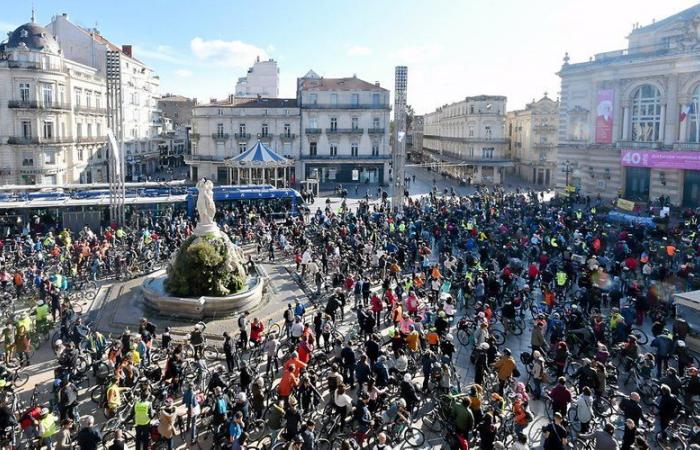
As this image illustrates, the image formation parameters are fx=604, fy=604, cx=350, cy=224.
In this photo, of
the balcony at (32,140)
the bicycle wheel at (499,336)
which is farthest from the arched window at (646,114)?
the balcony at (32,140)

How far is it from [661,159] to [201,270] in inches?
1335

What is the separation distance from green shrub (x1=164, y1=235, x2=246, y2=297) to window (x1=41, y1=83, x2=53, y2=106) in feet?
108

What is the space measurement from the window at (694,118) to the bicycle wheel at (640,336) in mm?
26945

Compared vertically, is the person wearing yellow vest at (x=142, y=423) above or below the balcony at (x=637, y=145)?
below

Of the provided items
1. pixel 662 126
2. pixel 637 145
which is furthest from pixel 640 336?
pixel 637 145

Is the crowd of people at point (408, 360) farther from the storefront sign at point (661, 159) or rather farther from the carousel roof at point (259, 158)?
the carousel roof at point (259, 158)

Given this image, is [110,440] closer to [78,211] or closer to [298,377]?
[298,377]

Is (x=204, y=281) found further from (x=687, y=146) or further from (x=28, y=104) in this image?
(x=687, y=146)

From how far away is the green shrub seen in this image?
67.0 feet

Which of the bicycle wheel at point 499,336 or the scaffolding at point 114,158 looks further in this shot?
the scaffolding at point 114,158

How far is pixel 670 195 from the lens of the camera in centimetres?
4175

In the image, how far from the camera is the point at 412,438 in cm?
1227

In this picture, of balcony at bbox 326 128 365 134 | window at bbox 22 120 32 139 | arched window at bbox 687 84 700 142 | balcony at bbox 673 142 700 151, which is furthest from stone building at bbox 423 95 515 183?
window at bbox 22 120 32 139

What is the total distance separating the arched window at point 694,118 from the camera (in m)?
39.6
